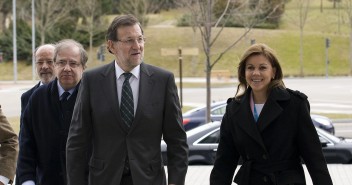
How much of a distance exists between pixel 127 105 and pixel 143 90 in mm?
136

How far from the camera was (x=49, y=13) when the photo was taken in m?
59.1

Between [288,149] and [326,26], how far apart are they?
241ft

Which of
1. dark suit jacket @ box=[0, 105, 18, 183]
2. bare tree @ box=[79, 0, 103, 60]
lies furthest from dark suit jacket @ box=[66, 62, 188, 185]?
bare tree @ box=[79, 0, 103, 60]

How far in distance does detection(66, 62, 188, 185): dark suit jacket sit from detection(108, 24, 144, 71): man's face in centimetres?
11

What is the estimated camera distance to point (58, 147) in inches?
189

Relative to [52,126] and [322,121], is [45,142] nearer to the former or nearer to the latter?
[52,126]

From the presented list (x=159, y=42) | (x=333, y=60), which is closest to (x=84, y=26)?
(x=159, y=42)

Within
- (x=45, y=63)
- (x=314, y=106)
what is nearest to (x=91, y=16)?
(x=314, y=106)

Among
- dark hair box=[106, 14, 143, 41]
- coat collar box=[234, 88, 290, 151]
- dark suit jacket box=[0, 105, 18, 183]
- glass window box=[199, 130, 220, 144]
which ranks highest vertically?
dark hair box=[106, 14, 143, 41]

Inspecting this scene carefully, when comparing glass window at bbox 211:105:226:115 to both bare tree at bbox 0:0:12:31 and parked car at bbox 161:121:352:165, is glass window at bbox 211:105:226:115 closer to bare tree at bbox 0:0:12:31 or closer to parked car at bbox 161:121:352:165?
parked car at bbox 161:121:352:165

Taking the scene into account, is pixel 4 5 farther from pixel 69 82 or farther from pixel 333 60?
pixel 69 82

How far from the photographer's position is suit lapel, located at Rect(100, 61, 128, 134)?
3943 millimetres

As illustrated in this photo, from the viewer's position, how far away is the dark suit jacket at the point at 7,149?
13.8 feet

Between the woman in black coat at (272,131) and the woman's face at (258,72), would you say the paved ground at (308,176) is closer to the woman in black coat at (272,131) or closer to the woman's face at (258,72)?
the woman in black coat at (272,131)
